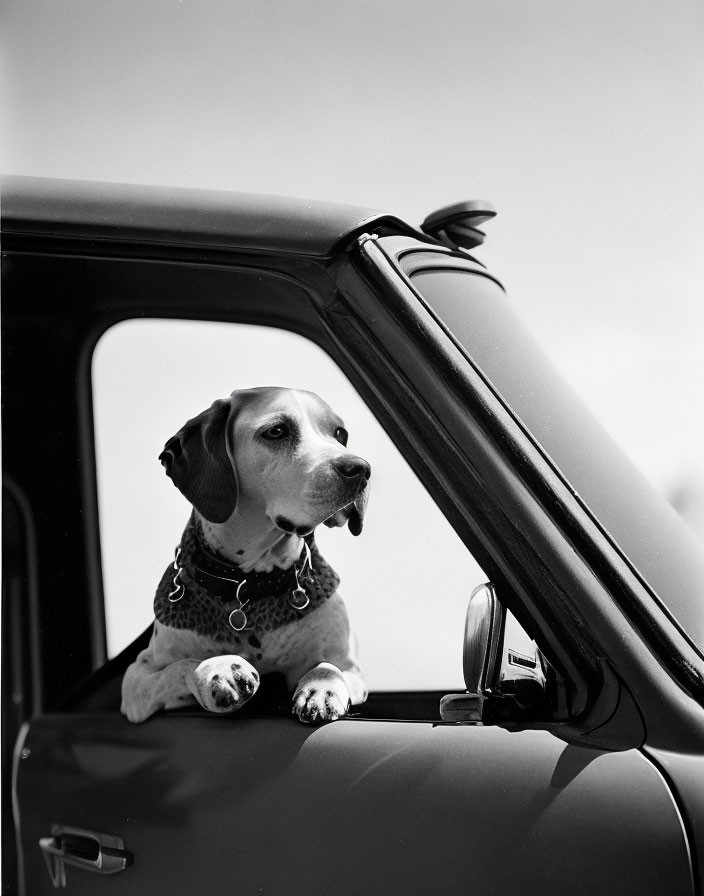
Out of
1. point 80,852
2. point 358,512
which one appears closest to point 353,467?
point 358,512

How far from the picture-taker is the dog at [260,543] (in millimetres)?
1908

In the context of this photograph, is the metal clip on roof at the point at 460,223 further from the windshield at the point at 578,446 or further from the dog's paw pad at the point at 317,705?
the dog's paw pad at the point at 317,705

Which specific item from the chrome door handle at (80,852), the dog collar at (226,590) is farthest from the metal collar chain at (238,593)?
the chrome door handle at (80,852)

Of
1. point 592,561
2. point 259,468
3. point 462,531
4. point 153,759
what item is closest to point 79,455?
point 259,468

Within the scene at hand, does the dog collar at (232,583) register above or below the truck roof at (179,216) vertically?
below

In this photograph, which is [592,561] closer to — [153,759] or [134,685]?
[153,759]

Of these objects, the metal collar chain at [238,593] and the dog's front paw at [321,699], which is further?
the metal collar chain at [238,593]

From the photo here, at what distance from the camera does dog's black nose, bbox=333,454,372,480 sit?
188cm

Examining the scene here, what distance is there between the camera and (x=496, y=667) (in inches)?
51.4

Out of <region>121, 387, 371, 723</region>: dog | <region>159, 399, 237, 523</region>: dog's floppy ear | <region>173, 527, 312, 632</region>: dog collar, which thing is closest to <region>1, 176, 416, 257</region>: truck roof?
<region>121, 387, 371, 723</region>: dog

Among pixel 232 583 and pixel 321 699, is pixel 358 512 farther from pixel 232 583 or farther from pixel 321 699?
pixel 321 699

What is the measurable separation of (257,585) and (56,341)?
1.97 feet

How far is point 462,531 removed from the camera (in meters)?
1.46

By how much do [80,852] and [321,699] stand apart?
407 millimetres
